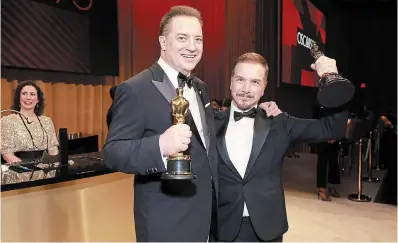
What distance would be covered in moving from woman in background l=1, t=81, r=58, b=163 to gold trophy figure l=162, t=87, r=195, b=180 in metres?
2.57

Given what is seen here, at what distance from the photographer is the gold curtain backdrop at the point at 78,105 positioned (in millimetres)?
5777

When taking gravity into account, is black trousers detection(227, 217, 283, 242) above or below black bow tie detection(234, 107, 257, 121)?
below

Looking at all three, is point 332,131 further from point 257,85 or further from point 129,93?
point 129,93

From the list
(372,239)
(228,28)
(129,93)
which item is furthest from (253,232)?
(228,28)

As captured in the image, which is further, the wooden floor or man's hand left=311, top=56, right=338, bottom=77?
the wooden floor

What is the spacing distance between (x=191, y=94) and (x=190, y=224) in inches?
20.2

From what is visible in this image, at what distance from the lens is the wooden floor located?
3.93 metres

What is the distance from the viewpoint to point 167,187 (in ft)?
4.56

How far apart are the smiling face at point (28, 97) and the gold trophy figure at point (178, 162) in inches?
117

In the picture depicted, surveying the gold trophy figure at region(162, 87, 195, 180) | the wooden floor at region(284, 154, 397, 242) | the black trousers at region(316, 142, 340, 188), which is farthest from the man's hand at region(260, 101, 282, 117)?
the black trousers at region(316, 142, 340, 188)

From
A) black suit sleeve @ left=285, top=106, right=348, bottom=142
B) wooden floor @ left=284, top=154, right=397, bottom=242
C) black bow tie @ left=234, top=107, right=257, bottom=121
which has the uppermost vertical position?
black bow tie @ left=234, top=107, right=257, bottom=121

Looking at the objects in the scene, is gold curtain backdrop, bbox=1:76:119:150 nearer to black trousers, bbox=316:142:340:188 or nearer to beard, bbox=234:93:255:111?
black trousers, bbox=316:142:340:188

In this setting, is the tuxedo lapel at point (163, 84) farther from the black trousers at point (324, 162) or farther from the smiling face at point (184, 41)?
the black trousers at point (324, 162)

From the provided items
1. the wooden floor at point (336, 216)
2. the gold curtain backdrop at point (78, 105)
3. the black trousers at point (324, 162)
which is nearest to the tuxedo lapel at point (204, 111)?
the wooden floor at point (336, 216)
